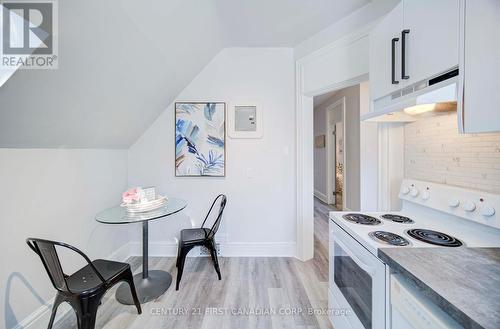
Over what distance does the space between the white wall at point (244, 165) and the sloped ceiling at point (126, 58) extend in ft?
0.55

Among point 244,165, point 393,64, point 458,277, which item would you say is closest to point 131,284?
point 244,165

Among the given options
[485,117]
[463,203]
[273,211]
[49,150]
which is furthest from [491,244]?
[49,150]

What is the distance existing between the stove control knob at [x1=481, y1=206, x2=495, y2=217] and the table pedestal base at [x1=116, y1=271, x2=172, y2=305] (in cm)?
232

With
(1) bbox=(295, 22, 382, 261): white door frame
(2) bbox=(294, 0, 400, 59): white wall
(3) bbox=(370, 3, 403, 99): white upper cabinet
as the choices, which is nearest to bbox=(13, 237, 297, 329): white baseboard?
(1) bbox=(295, 22, 382, 261): white door frame

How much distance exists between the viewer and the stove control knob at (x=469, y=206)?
96 centimetres

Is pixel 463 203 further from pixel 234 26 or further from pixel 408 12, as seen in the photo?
pixel 234 26

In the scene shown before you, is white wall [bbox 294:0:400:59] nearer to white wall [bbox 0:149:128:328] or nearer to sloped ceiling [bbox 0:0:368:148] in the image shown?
sloped ceiling [bbox 0:0:368:148]

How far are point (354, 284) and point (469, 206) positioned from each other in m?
0.73

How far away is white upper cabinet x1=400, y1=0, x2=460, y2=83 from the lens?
827 millimetres

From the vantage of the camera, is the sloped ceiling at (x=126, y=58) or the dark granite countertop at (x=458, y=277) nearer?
the dark granite countertop at (x=458, y=277)

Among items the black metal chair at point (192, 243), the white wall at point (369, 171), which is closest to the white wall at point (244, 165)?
the black metal chair at point (192, 243)

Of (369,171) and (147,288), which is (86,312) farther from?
(369,171)

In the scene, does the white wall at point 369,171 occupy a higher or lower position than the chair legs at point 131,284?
higher

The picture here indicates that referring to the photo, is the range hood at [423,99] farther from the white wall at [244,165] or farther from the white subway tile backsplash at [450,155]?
the white wall at [244,165]
